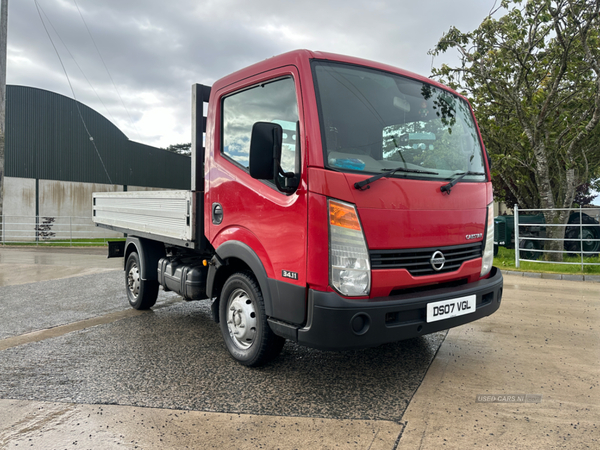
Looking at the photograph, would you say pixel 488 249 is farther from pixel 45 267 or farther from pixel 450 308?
pixel 45 267

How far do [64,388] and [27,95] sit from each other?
23213 millimetres

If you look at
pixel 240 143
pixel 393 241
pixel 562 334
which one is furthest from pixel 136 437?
pixel 562 334

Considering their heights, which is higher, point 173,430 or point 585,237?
point 585,237

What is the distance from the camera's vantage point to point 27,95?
72.1 ft

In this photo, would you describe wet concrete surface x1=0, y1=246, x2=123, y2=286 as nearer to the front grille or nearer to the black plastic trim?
the black plastic trim

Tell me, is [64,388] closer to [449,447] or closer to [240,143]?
[240,143]

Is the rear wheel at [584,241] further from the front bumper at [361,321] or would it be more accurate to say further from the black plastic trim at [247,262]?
the black plastic trim at [247,262]

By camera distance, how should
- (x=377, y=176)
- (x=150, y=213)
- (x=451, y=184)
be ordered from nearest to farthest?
1. (x=377, y=176)
2. (x=451, y=184)
3. (x=150, y=213)

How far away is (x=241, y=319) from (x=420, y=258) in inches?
59.8

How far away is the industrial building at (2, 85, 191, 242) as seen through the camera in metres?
21.4

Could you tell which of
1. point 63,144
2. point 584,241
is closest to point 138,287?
point 584,241

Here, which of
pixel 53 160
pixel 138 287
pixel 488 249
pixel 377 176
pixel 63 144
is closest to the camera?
pixel 377 176

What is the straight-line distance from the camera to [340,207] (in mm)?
2881

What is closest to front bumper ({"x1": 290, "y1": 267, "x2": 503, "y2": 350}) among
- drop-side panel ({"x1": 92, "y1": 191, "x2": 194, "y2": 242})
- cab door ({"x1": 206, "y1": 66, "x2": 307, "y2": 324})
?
cab door ({"x1": 206, "y1": 66, "x2": 307, "y2": 324})
